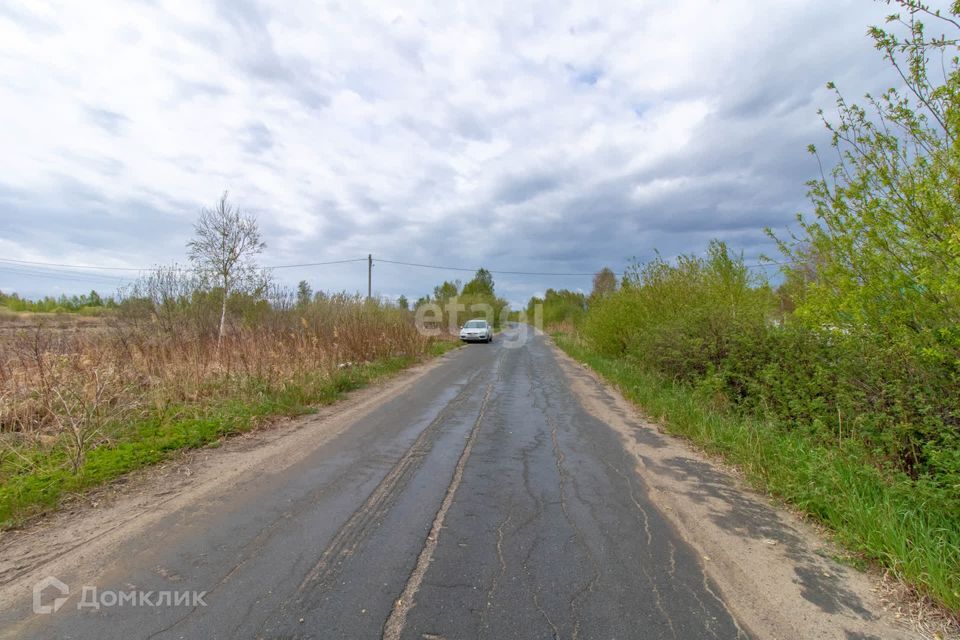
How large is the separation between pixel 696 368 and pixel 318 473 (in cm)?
741

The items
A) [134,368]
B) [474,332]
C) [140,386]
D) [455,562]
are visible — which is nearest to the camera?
[455,562]

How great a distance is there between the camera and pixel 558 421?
24.7 feet

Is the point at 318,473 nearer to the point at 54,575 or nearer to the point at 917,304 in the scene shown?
the point at 54,575

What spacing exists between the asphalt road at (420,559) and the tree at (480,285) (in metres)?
46.0

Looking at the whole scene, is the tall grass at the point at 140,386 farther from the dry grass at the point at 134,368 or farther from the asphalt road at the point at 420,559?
the asphalt road at the point at 420,559

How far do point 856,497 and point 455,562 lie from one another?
3.38 meters

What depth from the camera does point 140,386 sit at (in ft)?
23.8

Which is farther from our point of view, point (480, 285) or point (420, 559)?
point (480, 285)

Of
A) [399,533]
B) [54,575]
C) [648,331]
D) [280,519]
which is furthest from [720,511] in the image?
[648,331]

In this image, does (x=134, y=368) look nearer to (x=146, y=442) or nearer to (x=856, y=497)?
(x=146, y=442)

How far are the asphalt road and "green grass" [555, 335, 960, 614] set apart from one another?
1.29 meters

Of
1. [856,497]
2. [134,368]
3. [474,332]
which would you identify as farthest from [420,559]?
[474,332]

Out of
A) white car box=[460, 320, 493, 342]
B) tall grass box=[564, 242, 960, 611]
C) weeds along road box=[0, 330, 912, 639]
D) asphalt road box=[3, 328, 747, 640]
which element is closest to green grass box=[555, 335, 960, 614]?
tall grass box=[564, 242, 960, 611]

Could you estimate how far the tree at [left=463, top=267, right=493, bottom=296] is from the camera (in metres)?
55.9
